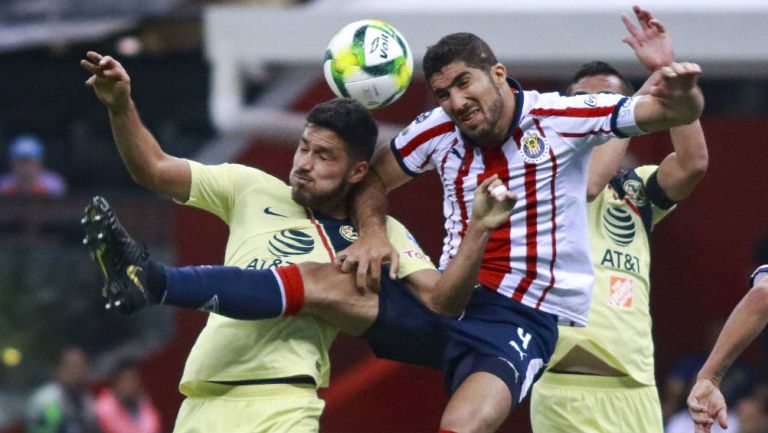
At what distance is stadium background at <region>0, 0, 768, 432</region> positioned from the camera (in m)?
9.45

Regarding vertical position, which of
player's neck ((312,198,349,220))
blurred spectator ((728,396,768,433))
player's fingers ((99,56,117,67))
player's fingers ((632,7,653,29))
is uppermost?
player's fingers ((632,7,653,29))

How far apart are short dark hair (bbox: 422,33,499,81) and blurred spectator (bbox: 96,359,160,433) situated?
587 centimetres

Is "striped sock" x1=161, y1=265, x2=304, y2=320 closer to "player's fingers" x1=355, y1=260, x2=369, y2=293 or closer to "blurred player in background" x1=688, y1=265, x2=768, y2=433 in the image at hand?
"player's fingers" x1=355, y1=260, x2=369, y2=293

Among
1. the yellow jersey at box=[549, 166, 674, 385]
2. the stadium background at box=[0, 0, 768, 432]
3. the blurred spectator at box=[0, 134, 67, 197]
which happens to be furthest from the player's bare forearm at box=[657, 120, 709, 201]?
the blurred spectator at box=[0, 134, 67, 197]

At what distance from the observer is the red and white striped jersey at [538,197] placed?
5824mm

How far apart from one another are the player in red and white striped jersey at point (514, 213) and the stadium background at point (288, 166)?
350 cm

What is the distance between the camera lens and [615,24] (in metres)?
9.40

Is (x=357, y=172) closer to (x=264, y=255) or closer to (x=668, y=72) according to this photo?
(x=264, y=255)

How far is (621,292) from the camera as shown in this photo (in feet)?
22.2

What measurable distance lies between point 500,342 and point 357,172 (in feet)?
2.98

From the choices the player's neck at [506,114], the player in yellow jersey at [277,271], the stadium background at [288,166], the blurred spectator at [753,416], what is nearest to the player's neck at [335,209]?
the player in yellow jersey at [277,271]

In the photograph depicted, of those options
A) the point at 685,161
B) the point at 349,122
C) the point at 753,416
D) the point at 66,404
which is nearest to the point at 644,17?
the point at 685,161

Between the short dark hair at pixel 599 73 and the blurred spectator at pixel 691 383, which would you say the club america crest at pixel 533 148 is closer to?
the short dark hair at pixel 599 73

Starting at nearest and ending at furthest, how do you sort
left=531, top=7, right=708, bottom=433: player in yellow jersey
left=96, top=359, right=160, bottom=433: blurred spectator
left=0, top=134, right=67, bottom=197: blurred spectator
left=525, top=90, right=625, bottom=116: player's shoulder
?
left=525, top=90, right=625, bottom=116: player's shoulder < left=531, top=7, right=708, bottom=433: player in yellow jersey < left=96, top=359, right=160, bottom=433: blurred spectator < left=0, top=134, right=67, bottom=197: blurred spectator
